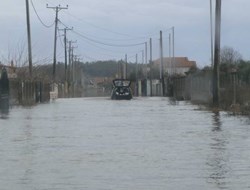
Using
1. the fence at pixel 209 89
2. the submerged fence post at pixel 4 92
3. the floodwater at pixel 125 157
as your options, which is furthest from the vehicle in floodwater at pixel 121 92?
the floodwater at pixel 125 157

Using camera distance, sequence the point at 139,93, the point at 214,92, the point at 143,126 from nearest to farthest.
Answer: the point at 143,126 → the point at 214,92 → the point at 139,93

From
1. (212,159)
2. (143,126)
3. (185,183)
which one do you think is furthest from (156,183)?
(143,126)

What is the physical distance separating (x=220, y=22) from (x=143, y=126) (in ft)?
54.3

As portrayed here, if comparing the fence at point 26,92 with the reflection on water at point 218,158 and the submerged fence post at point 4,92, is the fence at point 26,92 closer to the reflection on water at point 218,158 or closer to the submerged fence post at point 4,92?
the submerged fence post at point 4,92

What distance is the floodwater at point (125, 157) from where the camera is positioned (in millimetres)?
10430

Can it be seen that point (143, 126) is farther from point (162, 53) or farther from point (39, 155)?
point (162, 53)

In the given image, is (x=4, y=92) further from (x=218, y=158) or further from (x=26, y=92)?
(x=218, y=158)

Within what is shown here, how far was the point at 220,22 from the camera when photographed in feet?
124

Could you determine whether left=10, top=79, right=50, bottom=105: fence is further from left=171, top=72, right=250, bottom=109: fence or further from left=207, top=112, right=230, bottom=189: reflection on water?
left=207, top=112, right=230, bottom=189: reflection on water

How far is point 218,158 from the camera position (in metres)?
13.5

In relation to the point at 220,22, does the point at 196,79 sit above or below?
below

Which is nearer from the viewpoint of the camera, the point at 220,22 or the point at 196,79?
the point at 220,22

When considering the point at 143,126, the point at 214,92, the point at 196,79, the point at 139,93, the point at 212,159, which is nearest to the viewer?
the point at 212,159

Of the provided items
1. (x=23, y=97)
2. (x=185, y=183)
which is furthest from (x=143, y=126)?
(x=23, y=97)
